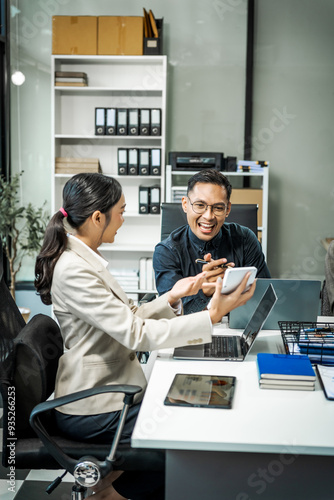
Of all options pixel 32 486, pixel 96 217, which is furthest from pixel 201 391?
pixel 32 486

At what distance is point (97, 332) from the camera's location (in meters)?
1.54

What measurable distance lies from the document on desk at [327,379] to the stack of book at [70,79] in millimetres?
3596

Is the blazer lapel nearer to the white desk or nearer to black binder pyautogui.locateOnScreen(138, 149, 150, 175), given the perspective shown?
the white desk

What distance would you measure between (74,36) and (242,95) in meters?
1.52

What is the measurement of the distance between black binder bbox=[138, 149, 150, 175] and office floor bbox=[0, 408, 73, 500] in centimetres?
269

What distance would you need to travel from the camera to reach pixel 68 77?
4449mm

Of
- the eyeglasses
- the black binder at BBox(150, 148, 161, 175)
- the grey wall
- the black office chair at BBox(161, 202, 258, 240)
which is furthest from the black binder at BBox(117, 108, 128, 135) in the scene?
the eyeglasses

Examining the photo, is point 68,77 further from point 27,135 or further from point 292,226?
point 292,226

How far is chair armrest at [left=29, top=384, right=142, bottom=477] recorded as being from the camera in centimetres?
138

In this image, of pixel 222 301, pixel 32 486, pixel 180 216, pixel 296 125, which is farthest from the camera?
pixel 296 125

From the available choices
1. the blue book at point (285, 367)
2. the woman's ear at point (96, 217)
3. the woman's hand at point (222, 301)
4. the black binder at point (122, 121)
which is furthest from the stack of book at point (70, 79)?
the blue book at point (285, 367)

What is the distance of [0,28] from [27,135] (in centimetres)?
92

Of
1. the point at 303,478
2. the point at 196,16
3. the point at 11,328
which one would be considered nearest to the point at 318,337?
the point at 303,478

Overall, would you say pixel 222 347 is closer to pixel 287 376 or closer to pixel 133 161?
pixel 287 376
